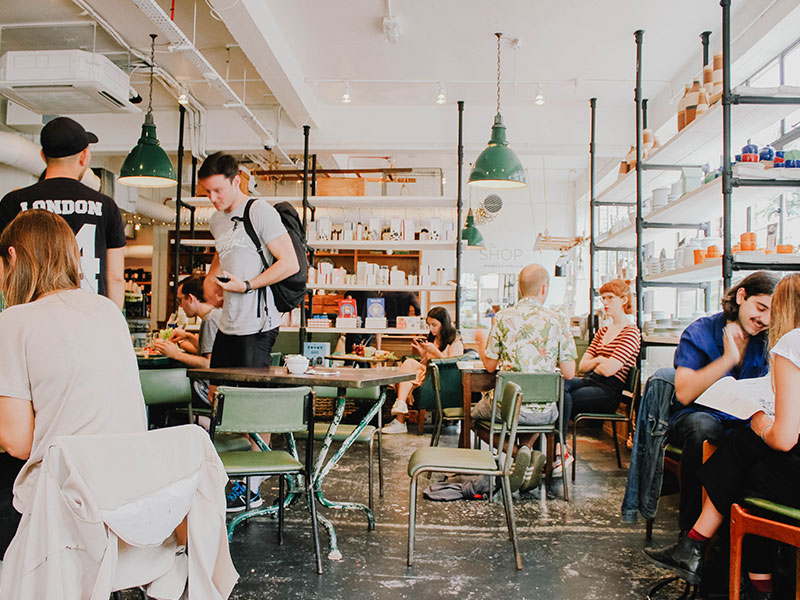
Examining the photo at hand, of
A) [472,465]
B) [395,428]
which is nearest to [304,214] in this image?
[395,428]

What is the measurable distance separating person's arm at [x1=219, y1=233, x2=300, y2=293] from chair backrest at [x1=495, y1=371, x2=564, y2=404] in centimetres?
135

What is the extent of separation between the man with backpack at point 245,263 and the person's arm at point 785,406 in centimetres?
211

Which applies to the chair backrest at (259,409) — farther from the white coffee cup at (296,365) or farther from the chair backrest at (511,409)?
the chair backrest at (511,409)

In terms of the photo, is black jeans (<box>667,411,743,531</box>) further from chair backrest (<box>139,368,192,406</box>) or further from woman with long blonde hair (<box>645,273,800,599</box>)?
chair backrest (<box>139,368,192,406</box>)

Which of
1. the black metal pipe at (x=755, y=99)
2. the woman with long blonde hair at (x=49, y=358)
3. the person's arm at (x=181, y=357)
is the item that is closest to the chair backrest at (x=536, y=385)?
the person's arm at (x=181, y=357)

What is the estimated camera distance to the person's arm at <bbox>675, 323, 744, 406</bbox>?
284 cm

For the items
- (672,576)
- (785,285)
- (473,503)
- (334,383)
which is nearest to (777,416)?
(785,285)

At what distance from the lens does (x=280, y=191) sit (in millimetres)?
11859

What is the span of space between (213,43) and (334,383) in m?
4.82

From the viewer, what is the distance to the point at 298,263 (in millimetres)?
3283

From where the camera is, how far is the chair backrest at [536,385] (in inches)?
146

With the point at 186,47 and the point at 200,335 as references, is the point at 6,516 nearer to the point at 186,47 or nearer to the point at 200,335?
the point at 200,335

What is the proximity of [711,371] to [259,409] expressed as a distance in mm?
1946

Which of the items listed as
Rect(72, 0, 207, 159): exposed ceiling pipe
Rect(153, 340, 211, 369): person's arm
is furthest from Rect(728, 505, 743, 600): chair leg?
Rect(72, 0, 207, 159): exposed ceiling pipe
